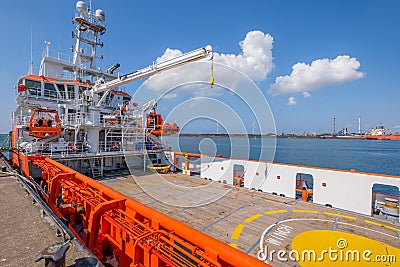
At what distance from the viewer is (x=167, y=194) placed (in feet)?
28.4

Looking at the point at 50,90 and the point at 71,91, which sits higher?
the point at 71,91

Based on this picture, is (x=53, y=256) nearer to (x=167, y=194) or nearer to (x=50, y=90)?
(x=167, y=194)

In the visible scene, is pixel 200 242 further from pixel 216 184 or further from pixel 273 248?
pixel 216 184

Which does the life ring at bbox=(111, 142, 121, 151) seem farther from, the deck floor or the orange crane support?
the orange crane support

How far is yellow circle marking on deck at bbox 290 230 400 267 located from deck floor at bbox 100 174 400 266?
0.83ft

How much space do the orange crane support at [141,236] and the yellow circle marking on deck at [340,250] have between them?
295 cm

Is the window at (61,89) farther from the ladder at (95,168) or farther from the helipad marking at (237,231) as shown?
the helipad marking at (237,231)

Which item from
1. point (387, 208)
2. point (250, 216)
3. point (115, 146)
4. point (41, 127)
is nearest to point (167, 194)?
point (250, 216)

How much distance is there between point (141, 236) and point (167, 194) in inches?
267

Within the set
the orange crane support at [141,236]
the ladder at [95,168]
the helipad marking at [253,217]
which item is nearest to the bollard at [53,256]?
the orange crane support at [141,236]

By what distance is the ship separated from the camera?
2.51 meters

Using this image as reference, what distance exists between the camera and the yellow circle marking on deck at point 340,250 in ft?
13.5

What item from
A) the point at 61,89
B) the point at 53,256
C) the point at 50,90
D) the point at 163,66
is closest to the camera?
the point at 53,256

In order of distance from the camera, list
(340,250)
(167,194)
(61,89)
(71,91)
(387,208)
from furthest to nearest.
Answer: (71,91) → (61,89) → (167,194) → (387,208) → (340,250)
